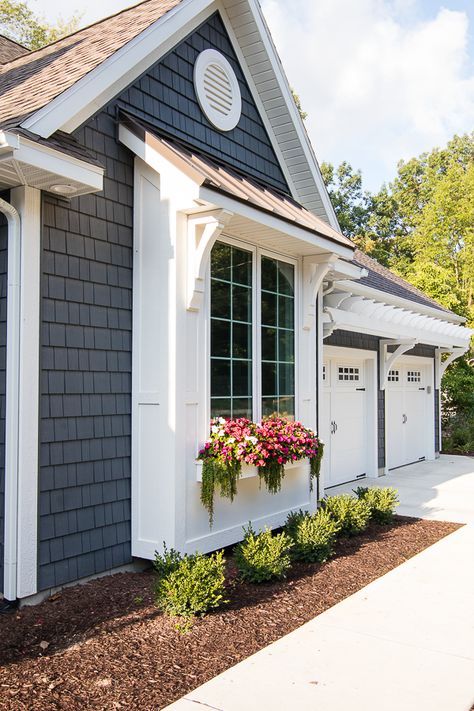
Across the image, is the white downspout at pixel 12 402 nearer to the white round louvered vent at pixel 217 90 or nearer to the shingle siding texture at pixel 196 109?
the shingle siding texture at pixel 196 109

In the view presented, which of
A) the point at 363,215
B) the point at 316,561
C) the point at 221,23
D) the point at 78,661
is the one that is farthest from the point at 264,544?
the point at 363,215

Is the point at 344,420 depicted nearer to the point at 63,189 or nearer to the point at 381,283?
the point at 381,283

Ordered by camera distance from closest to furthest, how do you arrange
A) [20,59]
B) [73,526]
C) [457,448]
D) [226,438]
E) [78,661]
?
[78,661] < [73,526] < [226,438] < [20,59] < [457,448]

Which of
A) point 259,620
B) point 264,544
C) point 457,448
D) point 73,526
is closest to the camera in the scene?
point 259,620

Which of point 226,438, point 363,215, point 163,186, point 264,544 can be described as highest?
point 363,215

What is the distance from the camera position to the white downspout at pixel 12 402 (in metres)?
4.04

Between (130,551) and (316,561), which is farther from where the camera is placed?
(316,561)

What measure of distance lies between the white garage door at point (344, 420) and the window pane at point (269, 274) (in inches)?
129

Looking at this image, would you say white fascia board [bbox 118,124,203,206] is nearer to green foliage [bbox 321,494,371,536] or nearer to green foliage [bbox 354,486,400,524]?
green foliage [bbox 321,494,371,536]

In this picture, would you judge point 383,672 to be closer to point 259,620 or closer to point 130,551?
point 259,620

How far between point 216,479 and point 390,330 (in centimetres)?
529

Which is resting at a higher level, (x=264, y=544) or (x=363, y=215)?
(x=363, y=215)

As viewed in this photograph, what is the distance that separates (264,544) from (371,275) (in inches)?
318

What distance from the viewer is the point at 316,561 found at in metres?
5.36
